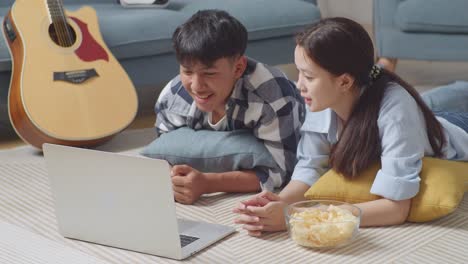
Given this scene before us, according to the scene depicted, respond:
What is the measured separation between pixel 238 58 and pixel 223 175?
0.31 metres

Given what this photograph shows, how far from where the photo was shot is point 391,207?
1.78 metres

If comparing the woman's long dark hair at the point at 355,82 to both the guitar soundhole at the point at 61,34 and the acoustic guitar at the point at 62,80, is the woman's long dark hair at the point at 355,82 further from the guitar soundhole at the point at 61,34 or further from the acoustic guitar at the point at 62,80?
the guitar soundhole at the point at 61,34

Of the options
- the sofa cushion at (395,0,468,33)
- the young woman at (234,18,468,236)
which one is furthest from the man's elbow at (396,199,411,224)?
the sofa cushion at (395,0,468,33)

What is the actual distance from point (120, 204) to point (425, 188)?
2.28ft

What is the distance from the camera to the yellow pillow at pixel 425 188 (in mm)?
1775

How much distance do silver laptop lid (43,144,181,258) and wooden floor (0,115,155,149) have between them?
995 millimetres

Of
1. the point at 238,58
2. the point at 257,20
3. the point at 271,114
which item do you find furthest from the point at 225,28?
the point at 257,20

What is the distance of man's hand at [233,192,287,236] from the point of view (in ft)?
5.76

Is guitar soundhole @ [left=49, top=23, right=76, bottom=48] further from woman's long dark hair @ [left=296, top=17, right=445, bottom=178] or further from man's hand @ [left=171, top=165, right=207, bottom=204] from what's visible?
woman's long dark hair @ [left=296, top=17, right=445, bottom=178]

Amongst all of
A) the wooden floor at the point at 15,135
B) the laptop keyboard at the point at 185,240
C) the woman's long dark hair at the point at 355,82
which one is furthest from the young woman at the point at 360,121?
the wooden floor at the point at 15,135

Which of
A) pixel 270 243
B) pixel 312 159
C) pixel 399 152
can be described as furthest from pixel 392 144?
pixel 270 243

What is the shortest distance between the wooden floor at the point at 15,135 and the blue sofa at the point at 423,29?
106 cm

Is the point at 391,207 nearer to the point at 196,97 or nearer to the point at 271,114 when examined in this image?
the point at 271,114

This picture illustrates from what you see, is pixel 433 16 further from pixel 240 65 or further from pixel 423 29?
pixel 240 65
